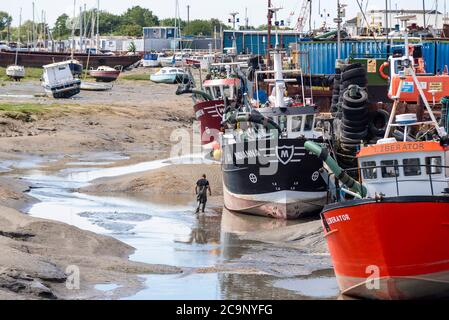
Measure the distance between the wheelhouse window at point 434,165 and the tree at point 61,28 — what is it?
526 ft

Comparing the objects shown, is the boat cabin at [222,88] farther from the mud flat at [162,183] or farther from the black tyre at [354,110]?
the black tyre at [354,110]

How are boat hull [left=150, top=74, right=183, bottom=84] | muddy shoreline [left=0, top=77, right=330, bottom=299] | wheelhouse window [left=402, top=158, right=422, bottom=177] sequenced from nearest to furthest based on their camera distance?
wheelhouse window [left=402, top=158, right=422, bottom=177], muddy shoreline [left=0, top=77, right=330, bottom=299], boat hull [left=150, top=74, right=183, bottom=84]

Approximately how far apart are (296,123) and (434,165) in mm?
14805

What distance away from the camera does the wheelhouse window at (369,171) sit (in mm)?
19953

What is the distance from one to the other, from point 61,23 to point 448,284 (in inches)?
6637

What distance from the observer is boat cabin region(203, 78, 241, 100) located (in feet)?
175

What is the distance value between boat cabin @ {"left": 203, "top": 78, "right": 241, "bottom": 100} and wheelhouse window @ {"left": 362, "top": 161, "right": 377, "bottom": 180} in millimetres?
32042

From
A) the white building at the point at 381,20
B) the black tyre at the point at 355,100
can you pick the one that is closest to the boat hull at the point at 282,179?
the black tyre at the point at 355,100

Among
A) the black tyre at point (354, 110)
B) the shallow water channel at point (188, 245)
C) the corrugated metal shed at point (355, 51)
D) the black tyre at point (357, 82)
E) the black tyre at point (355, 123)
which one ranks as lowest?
the shallow water channel at point (188, 245)

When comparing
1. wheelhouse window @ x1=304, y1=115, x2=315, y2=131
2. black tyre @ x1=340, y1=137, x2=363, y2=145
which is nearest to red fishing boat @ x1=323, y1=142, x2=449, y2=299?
black tyre @ x1=340, y1=137, x2=363, y2=145

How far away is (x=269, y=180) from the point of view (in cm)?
3297

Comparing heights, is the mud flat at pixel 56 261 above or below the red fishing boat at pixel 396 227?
below

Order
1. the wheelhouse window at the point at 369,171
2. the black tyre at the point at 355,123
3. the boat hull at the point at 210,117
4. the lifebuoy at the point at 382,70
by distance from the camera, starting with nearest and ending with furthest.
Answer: the wheelhouse window at the point at 369,171 → the black tyre at the point at 355,123 → the lifebuoy at the point at 382,70 → the boat hull at the point at 210,117

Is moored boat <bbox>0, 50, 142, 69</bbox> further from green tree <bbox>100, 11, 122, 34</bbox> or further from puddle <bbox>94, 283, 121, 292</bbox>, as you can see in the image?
puddle <bbox>94, 283, 121, 292</bbox>
